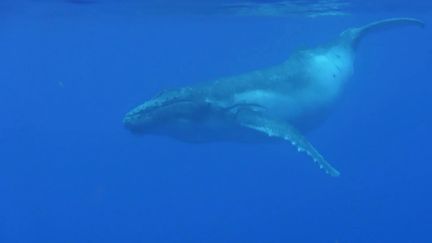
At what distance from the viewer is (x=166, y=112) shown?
11.8 metres

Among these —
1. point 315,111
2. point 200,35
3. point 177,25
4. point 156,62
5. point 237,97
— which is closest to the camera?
point 237,97

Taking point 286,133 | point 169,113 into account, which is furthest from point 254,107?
point 169,113

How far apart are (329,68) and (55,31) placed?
78.2 ft

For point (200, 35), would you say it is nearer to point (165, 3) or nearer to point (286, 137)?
point (165, 3)

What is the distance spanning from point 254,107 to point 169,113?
1734mm

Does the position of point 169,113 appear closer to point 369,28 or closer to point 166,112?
point 166,112

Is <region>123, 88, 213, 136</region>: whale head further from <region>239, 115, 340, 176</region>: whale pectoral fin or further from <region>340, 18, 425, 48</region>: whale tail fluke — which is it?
<region>340, 18, 425, 48</region>: whale tail fluke

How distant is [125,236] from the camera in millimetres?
29453

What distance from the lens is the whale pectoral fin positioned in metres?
11.4

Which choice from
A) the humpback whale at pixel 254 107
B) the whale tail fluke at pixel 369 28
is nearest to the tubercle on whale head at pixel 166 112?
the humpback whale at pixel 254 107

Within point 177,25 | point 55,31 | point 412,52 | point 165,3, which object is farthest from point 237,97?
point 412,52

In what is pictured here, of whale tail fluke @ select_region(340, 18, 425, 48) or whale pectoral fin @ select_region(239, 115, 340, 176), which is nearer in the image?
whale pectoral fin @ select_region(239, 115, 340, 176)

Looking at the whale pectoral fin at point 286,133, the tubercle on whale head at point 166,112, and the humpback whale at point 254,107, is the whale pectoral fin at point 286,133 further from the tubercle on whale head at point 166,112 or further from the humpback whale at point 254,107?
the tubercle on whale head at point 166,112

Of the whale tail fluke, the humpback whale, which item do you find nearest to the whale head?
the humpback whale
